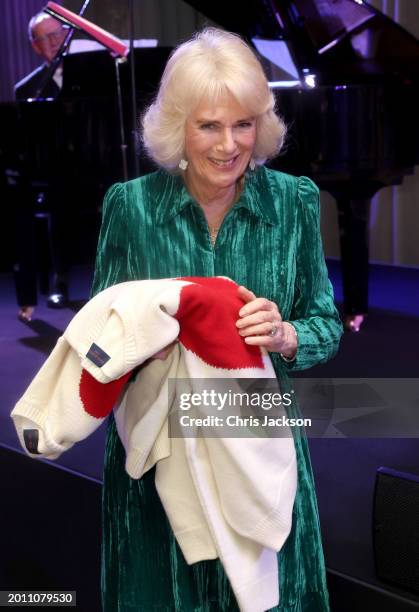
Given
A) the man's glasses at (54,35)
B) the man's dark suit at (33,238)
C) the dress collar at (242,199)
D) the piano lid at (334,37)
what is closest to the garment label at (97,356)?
the dress collar at (242,199)

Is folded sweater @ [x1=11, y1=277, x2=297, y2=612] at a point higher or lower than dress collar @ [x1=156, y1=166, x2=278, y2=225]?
lower

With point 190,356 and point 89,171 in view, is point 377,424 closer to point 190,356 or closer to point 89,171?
point 190,356

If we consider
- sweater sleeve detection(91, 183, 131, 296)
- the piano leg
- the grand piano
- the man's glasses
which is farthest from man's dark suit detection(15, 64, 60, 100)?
sweater sleeve detection(91, 183, 131, 296)

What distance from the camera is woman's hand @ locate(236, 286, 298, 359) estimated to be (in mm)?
1676

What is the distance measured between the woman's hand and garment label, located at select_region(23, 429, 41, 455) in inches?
16.9

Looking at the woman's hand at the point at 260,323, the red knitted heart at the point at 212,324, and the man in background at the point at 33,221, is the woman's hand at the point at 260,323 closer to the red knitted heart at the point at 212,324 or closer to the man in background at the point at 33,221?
the red knitted heart at the point at 212,324

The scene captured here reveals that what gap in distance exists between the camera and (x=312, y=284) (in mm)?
1952

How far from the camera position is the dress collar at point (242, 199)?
1.90 metres

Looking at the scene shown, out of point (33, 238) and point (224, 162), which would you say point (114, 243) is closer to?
point (224, 162)

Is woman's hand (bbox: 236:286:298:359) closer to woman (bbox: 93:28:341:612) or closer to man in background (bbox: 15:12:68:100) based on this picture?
woman (bbox: 93:28:341:612)

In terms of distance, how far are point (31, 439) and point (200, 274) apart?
1.62ft

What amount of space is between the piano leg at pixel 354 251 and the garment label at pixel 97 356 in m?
3.51

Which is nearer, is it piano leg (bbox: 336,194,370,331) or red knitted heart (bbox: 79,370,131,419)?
red knitted heart (bbox: 79,370,131,419)

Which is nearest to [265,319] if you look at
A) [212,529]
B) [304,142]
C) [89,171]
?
[212,529]
